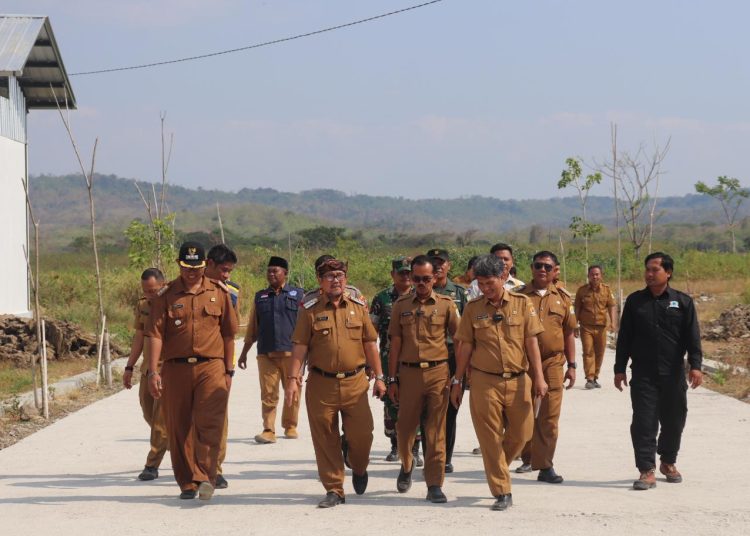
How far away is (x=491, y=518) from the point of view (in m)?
7.81

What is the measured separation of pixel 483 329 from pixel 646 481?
1.81m

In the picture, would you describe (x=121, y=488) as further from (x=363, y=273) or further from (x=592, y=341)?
(x=363, y=273)

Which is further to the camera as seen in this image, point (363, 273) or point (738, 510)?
point (363, 273)

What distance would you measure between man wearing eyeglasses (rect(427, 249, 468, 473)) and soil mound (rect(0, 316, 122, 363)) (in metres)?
13.4

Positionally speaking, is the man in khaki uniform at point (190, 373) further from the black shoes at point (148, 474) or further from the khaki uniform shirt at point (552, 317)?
the khaki uniform shirt at point (552, 317)

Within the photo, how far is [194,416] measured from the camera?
877cm

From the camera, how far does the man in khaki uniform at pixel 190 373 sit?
28.6ft

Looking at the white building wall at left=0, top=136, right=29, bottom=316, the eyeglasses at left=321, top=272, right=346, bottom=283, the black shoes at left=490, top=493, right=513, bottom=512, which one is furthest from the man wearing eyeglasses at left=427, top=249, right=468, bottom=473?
the white building wall at left=0, top=136, right=29, bottom=316

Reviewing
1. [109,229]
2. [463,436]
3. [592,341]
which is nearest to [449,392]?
[463,436]

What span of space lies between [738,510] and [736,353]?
13.6m

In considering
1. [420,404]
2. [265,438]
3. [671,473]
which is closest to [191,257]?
[420,404]

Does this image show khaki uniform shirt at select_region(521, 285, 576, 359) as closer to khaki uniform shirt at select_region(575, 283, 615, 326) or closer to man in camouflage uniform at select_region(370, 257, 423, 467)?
man in camouflage uniform at select_region(370, 257, 423, 467)

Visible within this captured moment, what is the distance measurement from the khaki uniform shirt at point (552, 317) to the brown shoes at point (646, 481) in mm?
1296

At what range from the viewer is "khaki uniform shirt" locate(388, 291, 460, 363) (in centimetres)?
880
